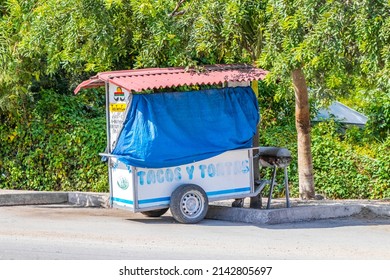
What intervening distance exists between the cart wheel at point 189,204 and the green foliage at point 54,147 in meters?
4.07

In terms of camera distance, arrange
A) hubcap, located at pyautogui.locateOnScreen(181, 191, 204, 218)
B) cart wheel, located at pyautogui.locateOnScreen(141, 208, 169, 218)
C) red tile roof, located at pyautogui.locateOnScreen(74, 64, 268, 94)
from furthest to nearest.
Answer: cart wheel, located at pyautogui.locateOnScreen(141, 208, 169, 218), hubcap, located at pyautogui.locateOnScreen(181, 191, 204, 218), red tile roof, located at pyautogui.locateOnScreen(74, 64, 268, 94)

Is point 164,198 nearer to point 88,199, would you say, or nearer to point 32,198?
point 88,199

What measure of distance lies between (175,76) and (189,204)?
77.3 inches

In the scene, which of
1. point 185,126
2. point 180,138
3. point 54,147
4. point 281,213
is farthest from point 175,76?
point 54,147

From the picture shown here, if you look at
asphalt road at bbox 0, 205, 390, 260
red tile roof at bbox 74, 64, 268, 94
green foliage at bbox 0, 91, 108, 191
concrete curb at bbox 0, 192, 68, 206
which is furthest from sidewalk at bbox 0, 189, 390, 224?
red tile roof at bbox 74, 64, 268, 94

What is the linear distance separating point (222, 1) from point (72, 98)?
5.41 meters

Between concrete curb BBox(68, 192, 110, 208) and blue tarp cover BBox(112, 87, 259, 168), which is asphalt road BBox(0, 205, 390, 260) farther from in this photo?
blue tarp cover BBox(112, 87, 259, 168)

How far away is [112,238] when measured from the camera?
1166 cm

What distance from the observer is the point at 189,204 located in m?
13.0

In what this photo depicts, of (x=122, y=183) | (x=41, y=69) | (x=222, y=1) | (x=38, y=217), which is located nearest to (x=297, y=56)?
(x=222, y=1)

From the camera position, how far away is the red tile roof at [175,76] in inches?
500

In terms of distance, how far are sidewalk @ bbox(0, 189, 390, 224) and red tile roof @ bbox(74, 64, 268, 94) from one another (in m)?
2.08

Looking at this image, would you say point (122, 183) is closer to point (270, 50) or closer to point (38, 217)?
point (38, 217)

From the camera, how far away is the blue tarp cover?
12.9m
